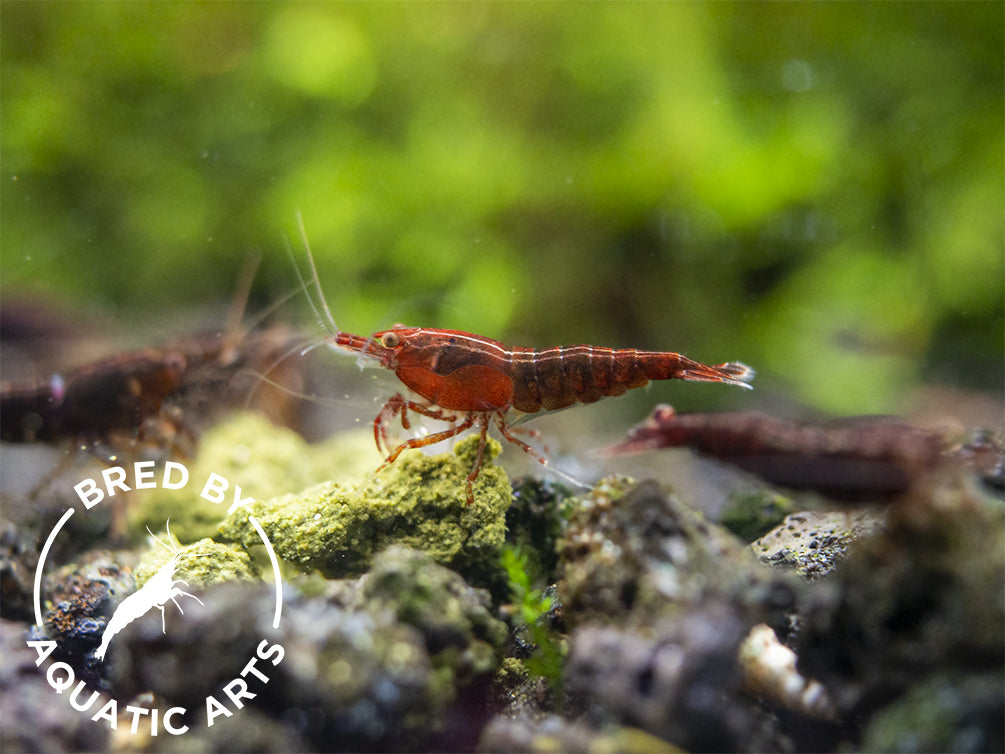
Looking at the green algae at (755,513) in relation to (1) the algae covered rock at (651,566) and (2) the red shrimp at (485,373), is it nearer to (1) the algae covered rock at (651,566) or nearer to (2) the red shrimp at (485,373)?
(2) the red shrimp at (485,373)

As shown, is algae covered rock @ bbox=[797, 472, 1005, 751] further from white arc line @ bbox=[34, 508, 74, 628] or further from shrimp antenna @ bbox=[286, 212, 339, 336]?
white arc line @ bbox=[34, 508, 74, 628]

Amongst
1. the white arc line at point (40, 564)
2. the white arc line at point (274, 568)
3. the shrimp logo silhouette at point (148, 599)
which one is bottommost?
the white arc line at point (40, 564)

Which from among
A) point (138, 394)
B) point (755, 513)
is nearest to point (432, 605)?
point (755, 513)

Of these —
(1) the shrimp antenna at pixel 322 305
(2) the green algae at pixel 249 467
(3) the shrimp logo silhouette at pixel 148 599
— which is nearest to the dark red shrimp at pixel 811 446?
(2) the green algae at pixel 249 467

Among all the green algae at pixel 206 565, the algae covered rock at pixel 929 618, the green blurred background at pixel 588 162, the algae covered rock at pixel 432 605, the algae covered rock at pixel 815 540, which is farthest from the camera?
the green blurred background at pixel 588 162

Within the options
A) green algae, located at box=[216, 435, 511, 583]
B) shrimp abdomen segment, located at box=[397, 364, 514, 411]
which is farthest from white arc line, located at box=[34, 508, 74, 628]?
shrimp abdomen segment, located at box=[397, 364, 514, 411]

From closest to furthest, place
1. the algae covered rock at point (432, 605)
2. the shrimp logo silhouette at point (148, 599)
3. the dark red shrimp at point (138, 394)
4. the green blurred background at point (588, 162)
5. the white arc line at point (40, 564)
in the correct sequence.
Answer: the algae covered rock at point (432, 605) → the shrimp logo silhouette at point (148, 599) → the white arc line at point (40, 564) → the dark red shrimp at point (138, 394) → the green blurred background at point (588, 162)
